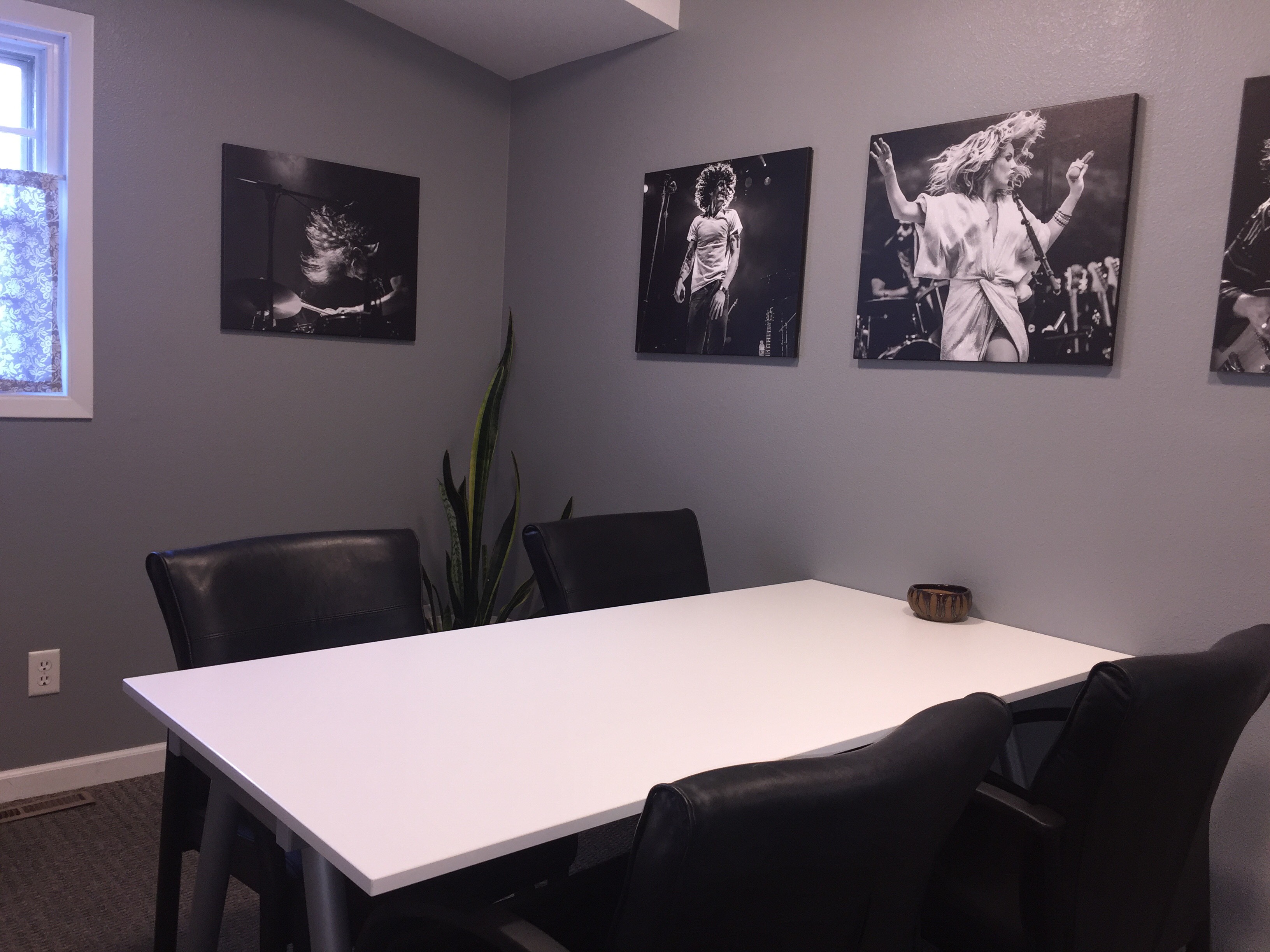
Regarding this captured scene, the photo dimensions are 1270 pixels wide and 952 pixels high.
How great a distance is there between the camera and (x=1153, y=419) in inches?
76.8

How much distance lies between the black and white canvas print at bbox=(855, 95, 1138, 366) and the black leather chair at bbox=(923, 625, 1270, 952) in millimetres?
874

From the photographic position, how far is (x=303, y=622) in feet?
5.84

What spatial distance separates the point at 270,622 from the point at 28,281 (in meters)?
1.55

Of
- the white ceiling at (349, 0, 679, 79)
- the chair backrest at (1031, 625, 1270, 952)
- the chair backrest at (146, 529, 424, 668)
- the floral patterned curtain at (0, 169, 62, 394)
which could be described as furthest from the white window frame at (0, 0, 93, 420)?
the chair backrest at (1031, 625, 1270, 952)

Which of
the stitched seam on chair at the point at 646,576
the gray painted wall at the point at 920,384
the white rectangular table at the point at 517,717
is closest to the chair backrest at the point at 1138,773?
the white rectangular table at the point at 517,717

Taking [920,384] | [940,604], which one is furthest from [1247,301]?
[940,604]

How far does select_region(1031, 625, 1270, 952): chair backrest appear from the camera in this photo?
4.00 ft

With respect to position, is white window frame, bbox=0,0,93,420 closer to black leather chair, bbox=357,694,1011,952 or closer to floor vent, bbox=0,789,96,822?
floor vent, bbox=0,789,96,822

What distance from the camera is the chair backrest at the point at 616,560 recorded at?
2.14 meters

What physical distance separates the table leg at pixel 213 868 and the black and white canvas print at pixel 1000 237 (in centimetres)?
174

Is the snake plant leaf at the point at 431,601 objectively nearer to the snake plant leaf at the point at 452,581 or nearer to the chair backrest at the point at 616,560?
the snake plant leaf at the point at 452,581

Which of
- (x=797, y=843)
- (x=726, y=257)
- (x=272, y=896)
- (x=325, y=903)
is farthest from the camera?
(x=726, y=257)

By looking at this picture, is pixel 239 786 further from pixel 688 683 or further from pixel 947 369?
pixel 947 369

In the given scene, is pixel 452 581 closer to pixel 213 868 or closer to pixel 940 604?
pixel 940 604
